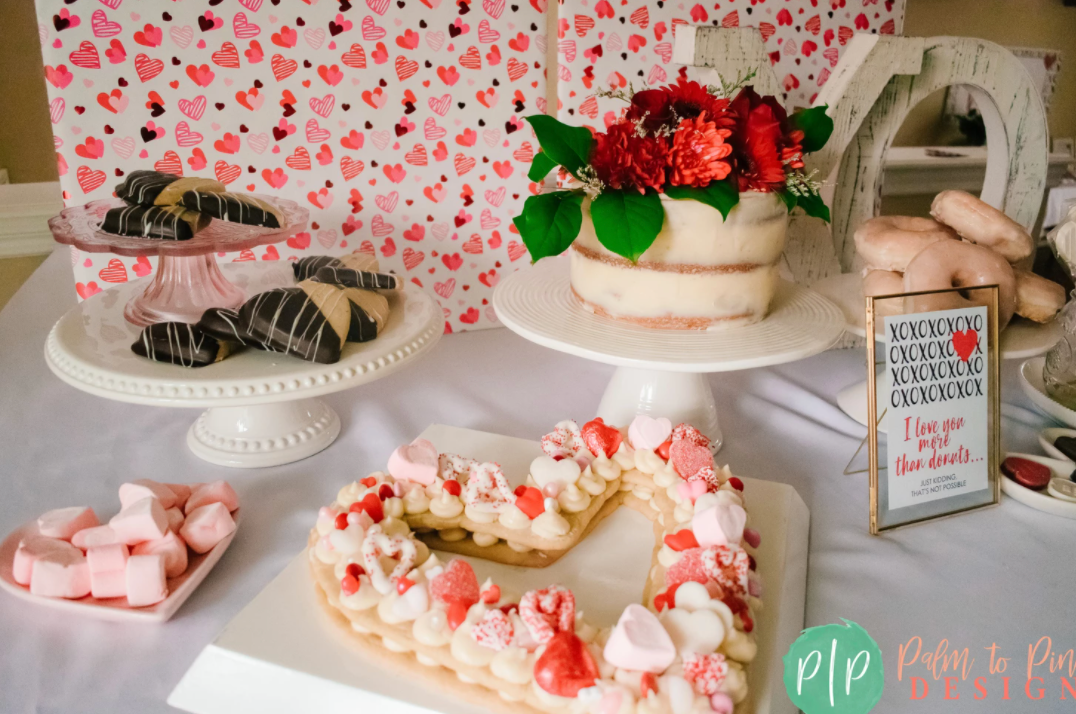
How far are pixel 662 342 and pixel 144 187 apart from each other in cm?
66

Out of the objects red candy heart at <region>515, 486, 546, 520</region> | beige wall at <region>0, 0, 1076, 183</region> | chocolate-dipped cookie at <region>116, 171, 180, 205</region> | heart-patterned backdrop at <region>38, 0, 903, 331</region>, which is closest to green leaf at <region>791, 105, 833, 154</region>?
heart-patterned backdrop at <region>38, 0, 903, 331</region>

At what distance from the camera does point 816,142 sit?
99 cm

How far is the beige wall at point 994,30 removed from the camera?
2.23 meters

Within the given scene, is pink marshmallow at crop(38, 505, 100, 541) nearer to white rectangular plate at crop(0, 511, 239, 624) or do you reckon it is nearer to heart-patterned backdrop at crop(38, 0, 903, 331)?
white rectangular plate at crop(0, 511, 239, 624)

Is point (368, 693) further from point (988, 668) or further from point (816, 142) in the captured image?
point (816, 142)

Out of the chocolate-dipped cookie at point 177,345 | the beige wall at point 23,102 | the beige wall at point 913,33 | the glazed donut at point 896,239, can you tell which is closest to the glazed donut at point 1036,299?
the glazed donut at point 896,239

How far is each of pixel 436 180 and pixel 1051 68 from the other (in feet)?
7.60

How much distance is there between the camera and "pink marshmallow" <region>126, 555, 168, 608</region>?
0.64 metres

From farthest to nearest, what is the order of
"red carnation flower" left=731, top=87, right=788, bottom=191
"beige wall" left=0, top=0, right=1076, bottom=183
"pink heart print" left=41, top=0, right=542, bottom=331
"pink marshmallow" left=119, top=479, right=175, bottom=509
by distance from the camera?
"beige wall" left=0, top=0, right=1076, bottom=183 < "pink heart print" left=41, top=0, right=542, bottom=331 < "red carnation flower" left=731, top=87, right=788, bottom=191 < "pink marshmallow" left=119, top=479, right=175, bottom=509

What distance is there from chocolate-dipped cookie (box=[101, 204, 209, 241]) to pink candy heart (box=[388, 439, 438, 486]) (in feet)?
1.29

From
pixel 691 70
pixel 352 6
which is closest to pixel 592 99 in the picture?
pixel 691 70

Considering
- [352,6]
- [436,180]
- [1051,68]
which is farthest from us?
[1051,68]

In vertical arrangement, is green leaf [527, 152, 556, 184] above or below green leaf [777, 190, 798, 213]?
above

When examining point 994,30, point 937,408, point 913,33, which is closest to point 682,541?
point 937,408
